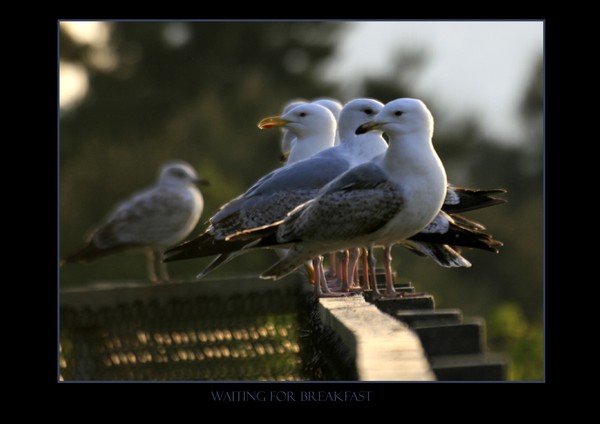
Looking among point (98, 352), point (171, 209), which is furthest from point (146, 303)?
point (171, 209)

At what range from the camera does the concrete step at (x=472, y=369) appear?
4922 mm

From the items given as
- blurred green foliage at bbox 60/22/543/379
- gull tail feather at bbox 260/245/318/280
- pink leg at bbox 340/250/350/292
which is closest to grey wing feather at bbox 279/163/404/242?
gull tail feather at bbox 260/245/318/280

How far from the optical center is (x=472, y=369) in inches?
195

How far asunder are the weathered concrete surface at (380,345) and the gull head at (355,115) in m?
1.57

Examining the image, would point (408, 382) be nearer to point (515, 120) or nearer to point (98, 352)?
point (98, 352)

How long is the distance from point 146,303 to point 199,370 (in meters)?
1.04

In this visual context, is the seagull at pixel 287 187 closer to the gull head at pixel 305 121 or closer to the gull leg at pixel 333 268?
the gull head at pixel 305 121

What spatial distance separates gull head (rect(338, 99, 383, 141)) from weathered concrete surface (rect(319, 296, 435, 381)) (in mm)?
1572

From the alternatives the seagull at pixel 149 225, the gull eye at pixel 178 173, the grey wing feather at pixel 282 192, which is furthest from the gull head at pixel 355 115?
the gull eye at pixel 178 173

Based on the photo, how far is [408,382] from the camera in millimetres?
4883

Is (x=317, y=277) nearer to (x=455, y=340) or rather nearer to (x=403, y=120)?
(x=403, y=120)

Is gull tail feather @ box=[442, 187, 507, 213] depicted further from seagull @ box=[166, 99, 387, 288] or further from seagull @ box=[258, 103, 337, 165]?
seagull @ box=[258, 103, 337, 165]

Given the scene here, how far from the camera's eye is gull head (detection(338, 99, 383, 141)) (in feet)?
24.0

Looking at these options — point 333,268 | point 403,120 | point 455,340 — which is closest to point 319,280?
point 403,120
